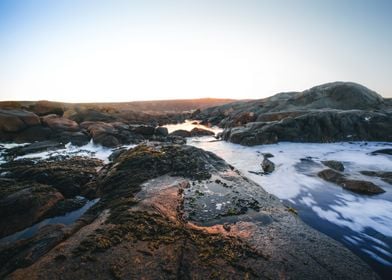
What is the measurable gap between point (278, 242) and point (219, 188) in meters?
3.05

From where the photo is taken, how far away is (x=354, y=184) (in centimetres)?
909

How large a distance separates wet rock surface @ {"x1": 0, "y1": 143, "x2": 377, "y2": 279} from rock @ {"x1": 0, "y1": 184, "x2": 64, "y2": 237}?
1.84 metres

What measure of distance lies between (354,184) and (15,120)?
81.6ft

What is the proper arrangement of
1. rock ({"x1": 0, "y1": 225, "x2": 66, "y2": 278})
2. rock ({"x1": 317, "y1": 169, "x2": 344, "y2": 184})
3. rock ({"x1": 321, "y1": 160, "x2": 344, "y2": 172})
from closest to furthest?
rock ({"x1": 0, "y1": 225, "x2": 66, "y2": 278}) → rock ({"x1": 317, "y1": 169, "x2": 344, "y2": 184}) → rock ({"x1": 321, "y1": 160, "x2": 344, "y2": 172})

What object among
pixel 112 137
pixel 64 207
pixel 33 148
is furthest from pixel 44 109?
pixel 64 207

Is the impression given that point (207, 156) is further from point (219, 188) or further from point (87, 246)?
point (87, 246)

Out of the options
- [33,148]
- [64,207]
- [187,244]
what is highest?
[187,244]

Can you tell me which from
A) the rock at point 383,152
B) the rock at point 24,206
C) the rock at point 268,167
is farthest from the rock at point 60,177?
the rock at point 383,152

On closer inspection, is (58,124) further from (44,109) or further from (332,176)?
(332,176)

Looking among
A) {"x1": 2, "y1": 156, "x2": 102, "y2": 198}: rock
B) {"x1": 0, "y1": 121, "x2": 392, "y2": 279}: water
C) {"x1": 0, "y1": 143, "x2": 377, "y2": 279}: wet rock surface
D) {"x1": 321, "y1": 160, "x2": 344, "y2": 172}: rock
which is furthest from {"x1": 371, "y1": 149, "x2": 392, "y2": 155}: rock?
{"x1": 2, "y1": 156, "x2": 102, "y2": 198}: rock

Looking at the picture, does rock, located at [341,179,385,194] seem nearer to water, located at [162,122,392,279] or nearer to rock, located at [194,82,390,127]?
water, located at [162,122,392,279]

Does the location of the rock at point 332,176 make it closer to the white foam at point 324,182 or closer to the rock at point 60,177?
the white foam at point 324,182

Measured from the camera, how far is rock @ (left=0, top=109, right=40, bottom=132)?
20.2 meters

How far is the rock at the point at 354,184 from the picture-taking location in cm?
876
